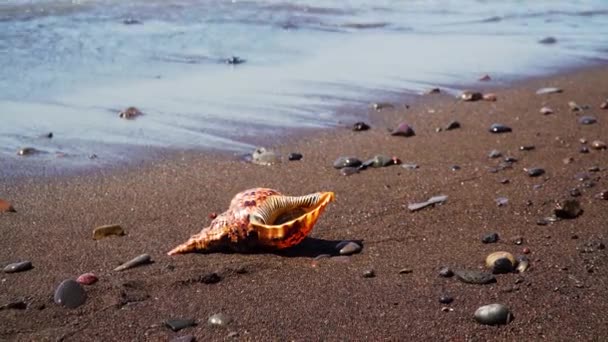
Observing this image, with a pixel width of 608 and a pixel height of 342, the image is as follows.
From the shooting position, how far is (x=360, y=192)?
5.45 meters

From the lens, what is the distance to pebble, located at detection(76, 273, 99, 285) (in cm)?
385

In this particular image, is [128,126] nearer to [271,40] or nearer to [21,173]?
[21,173]

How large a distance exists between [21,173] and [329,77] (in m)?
4.24

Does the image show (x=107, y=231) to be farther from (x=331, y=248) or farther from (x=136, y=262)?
(x=331, y=248)

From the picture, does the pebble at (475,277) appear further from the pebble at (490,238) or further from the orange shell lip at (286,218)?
the orange shell lip at (286,218)

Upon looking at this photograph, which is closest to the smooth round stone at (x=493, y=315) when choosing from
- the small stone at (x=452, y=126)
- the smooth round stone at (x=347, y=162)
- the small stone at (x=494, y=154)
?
the smooth round stone at (x=347, y=162)

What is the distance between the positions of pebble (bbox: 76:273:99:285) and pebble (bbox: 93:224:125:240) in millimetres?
735

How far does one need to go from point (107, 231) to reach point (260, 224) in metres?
1.06

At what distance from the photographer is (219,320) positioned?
3.51 meters

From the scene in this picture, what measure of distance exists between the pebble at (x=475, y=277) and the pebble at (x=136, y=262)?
165 cm

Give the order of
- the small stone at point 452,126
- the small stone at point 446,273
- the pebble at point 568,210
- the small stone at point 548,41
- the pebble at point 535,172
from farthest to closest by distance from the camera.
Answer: the small stone at point 548,41, the small stone at point 452,126, the pebble at point 535,172, the pebble at point 568,210, the small stone at point 446,273

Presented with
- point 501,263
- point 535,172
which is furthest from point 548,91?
point 501,263

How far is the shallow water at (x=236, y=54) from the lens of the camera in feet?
23.5

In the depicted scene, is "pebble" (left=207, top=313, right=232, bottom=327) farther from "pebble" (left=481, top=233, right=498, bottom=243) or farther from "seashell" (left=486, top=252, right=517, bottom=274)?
"pebble" (left=481, top=233, right=498, bottom=243)
